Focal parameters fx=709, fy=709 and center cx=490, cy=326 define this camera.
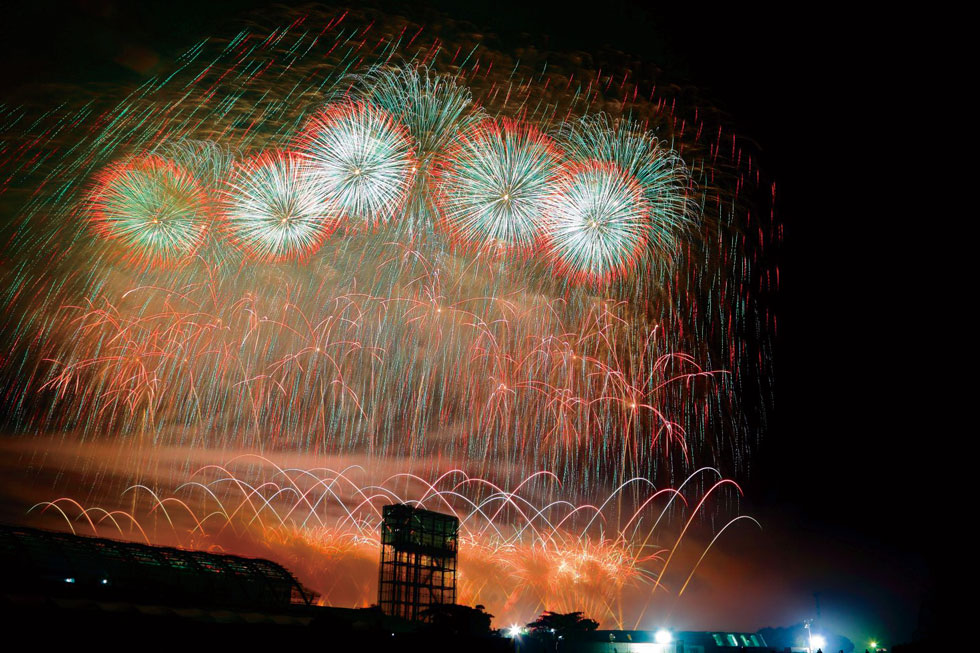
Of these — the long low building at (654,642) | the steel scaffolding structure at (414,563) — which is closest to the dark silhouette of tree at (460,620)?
the steel scaffolding structure at (414,563)

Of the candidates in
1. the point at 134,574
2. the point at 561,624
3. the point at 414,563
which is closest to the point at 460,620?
the point at 414,563

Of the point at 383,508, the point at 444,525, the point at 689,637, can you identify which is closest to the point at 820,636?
the point at 689,637

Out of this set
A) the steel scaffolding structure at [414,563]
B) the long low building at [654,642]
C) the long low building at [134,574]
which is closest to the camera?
the long low building at [134,574]

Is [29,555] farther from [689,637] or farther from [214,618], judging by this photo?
[689,637]

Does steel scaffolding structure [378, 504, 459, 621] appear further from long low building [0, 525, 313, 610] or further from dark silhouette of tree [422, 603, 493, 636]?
long low building [0, 525, 313, 610]

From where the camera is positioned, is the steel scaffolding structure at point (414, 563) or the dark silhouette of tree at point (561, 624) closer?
the steel scaffolding structure at point (414, 563)

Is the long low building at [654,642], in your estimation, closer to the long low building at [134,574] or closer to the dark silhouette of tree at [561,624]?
the dark silhouette of tree at [561,624]

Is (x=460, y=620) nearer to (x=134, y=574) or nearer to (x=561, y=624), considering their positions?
(x=134, y=574)
